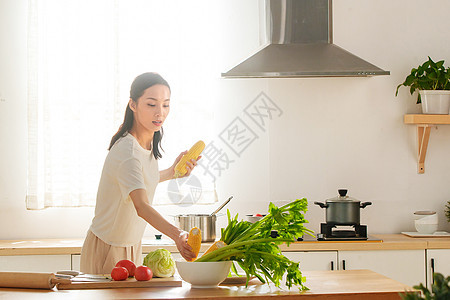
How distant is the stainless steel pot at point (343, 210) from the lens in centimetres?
394

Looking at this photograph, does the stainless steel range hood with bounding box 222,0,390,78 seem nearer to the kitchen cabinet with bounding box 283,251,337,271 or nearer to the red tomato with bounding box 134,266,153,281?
the kitchen cabinet with bounding box 283,251,337,271

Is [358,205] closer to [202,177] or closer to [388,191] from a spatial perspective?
[388,191]

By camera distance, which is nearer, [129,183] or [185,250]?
[185,250]

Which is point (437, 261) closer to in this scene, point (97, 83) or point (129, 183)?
point (129, 183)

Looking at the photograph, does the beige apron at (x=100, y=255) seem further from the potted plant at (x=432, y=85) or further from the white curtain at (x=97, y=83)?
the potted plant at (x=432, y=85)

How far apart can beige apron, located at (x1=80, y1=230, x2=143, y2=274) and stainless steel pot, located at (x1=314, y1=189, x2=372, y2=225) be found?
1468 mm

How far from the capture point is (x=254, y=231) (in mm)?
2463

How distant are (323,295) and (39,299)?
0.97 meters

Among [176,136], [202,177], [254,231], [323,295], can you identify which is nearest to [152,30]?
[176,136]

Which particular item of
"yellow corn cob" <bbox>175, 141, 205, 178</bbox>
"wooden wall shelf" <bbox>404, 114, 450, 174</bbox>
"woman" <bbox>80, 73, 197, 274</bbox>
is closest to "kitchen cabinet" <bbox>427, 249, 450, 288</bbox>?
"wooden wall shelf" <bbox>404, 114, 450, 174</bbox>

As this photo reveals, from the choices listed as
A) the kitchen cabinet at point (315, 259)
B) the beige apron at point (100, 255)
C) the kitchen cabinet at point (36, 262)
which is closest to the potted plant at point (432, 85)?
the kitchen cabinet at point (315, 259)

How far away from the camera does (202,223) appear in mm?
3824

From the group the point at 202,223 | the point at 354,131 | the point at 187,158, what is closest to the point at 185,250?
the point at 187,158

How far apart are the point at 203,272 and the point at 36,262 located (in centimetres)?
167
